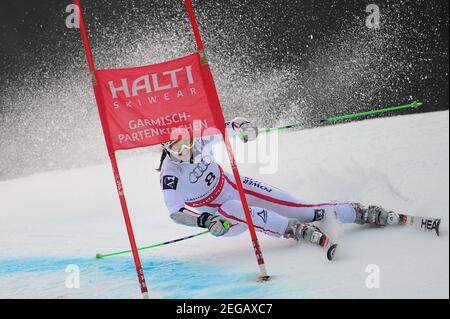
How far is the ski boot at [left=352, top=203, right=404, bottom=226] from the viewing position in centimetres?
310

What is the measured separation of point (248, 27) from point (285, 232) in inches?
138

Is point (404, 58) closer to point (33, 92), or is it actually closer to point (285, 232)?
point (285, 232)

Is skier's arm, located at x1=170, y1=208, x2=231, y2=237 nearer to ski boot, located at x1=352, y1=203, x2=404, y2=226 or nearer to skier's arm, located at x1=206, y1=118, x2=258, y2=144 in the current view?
skier's arm, located at x1=206, y1=118, x2=258, y2=144

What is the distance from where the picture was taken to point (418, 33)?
5707 millimetres

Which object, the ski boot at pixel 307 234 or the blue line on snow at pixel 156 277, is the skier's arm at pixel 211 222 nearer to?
the blue line on snow at pixel 156 277

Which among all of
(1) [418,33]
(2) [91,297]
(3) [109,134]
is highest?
(1) [418,33]

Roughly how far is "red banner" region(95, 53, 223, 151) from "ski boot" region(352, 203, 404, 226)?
983 millimetres

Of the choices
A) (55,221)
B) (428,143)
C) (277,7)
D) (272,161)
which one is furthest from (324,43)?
(55,221)

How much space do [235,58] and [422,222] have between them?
3.80 metres

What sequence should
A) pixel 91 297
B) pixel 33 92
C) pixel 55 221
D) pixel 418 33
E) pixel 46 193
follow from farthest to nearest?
pixel 33 92 → pixel 46 193 → pixel 418 33 → pixel 55 221 → pixel 91 297

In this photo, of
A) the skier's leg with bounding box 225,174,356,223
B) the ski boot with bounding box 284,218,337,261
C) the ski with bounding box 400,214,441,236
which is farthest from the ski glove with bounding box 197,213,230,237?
the ski with bounding box 400,214,441,236

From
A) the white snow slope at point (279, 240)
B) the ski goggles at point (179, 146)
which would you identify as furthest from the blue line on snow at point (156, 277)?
the ski goggles at point (179, 146)

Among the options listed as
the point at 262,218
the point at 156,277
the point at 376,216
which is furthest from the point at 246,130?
the point at 156,277

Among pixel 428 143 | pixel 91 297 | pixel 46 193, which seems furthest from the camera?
pixel 46 193
